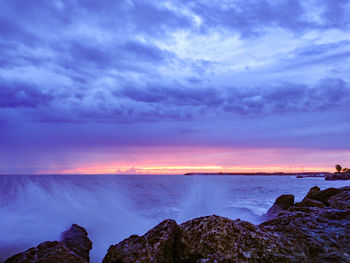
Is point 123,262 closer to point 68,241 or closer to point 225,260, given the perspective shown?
point 225,260

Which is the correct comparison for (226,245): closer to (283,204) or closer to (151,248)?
(151,248)

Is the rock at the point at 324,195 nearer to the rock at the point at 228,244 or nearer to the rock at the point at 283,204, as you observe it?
the rock at the point at 283,204

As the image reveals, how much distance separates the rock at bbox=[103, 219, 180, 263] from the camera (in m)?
4.43

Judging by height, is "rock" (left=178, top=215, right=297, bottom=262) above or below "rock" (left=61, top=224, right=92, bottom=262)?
above

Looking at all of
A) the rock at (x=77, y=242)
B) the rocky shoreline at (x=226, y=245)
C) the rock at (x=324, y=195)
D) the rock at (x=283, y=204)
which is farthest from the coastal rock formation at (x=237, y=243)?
the rock at (x=283, y=204)

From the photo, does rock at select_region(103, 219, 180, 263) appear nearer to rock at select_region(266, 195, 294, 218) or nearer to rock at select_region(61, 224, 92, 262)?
rock at select_region(61, 224, 92, 262)

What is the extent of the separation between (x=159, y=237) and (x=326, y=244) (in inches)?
109

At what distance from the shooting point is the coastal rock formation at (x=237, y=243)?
14.3ft

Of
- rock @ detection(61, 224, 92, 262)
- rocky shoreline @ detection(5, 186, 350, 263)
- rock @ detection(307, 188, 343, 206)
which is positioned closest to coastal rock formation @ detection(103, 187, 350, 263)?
rocky shoreline @ detection(5, 186, 350, 263)

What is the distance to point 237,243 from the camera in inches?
176

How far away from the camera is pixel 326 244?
470 centimetres

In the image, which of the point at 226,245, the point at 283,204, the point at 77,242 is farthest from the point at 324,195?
the point at 77,242

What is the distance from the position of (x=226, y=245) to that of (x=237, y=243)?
18 centimetres

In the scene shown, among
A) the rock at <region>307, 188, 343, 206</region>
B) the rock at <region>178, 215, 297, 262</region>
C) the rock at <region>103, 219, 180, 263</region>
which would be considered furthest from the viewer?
the rock at <region>307, 188, 343, 206</region>
